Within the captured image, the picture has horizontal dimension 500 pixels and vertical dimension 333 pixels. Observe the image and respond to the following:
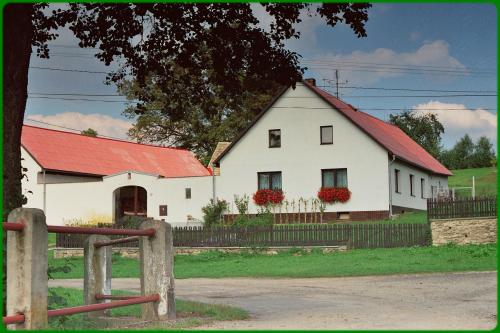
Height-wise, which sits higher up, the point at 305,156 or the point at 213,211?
the point at 305,156

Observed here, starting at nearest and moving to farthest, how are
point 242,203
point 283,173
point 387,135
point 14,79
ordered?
point 14,79, point 242,203, point 283,173, point 387,135

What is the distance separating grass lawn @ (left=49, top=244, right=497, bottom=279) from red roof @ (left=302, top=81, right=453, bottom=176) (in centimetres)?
1439

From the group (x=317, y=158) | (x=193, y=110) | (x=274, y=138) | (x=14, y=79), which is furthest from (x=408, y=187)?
(x=14, y=79)

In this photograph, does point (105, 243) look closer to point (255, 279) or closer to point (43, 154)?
point (255, 279)

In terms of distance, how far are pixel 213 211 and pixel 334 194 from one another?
647 centimetres

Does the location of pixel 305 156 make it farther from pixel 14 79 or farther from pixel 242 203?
pixel 14 79

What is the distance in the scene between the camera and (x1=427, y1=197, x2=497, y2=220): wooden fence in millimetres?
27172

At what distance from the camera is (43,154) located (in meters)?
49.5

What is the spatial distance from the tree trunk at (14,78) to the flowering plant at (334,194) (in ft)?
103

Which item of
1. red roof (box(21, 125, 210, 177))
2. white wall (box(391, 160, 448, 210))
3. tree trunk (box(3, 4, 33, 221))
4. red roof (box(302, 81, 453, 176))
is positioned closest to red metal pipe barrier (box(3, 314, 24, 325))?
tree trunk (box(3, 4, 33, 221))

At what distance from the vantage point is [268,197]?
42375 millimetres

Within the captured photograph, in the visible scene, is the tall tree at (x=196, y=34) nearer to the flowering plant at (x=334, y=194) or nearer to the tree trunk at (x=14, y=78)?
the tree trunk at (x=14, y=78)

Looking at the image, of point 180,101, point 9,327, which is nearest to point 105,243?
point 9,327

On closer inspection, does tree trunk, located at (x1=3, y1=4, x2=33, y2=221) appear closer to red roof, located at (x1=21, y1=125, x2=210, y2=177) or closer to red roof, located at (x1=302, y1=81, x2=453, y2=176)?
red roof, located at (x1=302, y1=81, x2=453, y2=176)
